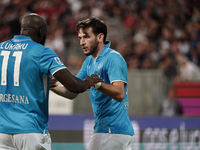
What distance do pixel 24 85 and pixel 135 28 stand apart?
9.35 m

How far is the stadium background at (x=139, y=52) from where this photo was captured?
27.6 ft

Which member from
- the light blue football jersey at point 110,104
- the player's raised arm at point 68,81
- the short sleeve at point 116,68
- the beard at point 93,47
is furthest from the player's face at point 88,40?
the player's raised arm at point 68,81

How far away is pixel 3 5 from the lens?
14609 mm

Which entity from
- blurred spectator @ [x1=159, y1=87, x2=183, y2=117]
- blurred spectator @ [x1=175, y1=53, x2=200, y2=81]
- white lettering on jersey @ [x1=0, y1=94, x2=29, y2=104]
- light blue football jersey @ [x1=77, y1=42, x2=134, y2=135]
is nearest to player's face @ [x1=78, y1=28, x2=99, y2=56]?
light blue football jersey @ [x1=77, y1=42, x2=134, y2=135]

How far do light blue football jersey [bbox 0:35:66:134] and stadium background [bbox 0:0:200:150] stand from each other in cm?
471

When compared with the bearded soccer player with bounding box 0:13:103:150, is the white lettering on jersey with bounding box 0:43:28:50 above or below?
above

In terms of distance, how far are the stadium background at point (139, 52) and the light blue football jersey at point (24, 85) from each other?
4715 millimetres

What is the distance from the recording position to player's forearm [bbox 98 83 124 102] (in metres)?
3.86

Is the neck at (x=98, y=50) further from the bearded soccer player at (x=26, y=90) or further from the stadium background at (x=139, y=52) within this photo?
the stadium background at (x=139, y=52)

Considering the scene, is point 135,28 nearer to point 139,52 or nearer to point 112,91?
point 139,52

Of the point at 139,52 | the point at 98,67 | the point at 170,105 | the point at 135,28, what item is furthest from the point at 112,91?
Result: the point at 135,28

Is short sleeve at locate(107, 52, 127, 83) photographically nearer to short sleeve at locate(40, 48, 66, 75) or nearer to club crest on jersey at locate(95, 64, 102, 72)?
club crest on jersey at locate(95, 64, 102, 72)

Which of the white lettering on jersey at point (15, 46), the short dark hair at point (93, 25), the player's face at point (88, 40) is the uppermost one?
the short dark hair at point (93, 25)

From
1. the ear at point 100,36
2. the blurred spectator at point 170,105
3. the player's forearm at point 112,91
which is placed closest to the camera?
the player's forearm at point 112,91
